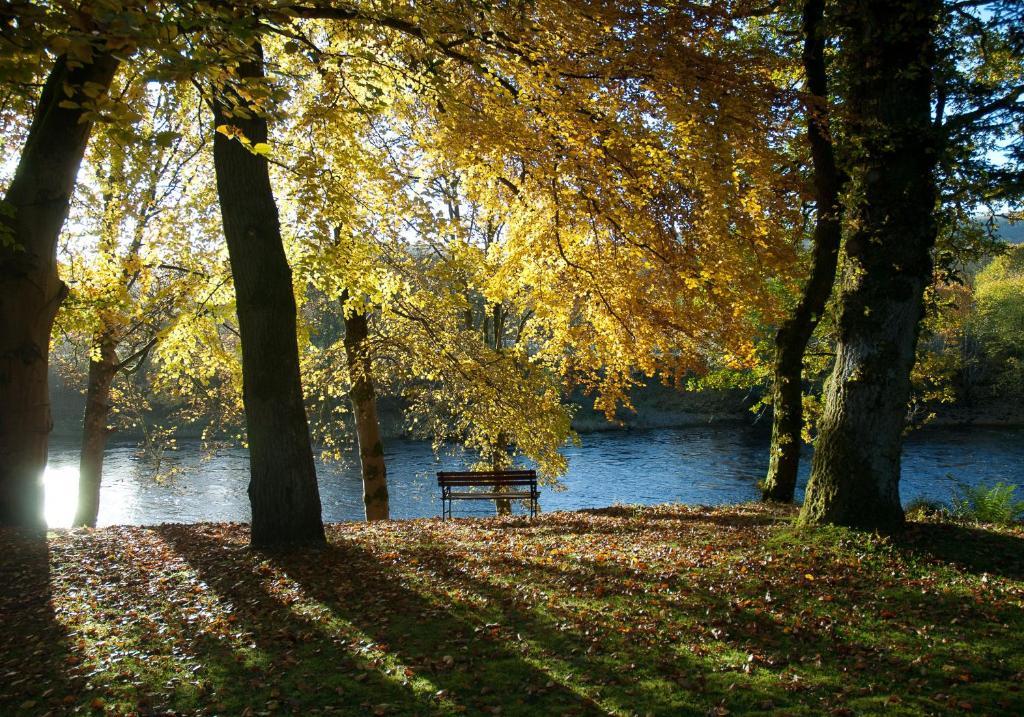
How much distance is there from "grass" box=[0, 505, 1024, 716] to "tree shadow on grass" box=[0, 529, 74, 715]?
Result: 0.02 m

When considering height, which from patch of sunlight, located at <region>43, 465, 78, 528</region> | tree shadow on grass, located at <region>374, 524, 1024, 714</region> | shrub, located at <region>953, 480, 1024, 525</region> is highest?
tree shadow on grass, located at <region>374, 524, 1024, 714</region>

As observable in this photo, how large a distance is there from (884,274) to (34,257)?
8736mm

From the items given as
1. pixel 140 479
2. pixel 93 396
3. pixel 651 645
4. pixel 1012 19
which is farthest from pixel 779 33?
pixel 140 479

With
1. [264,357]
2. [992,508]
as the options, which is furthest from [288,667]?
[992,508]

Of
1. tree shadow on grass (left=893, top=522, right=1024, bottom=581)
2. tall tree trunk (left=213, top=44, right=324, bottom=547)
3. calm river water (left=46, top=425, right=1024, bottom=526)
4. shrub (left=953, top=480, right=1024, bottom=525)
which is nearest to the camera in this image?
tree shadow on grass (left=893, top=522, right=1024, bottom=581)

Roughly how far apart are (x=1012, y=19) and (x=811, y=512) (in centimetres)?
585

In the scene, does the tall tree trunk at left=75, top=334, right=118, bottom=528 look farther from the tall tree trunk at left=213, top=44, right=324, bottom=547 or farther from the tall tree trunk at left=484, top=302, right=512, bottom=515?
the tall tree trunk at left=484, top=302, right=512, bottom=515

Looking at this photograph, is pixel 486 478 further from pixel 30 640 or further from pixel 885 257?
pixel 30 640

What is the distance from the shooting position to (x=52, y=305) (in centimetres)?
740

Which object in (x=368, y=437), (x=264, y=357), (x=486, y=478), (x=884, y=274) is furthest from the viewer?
(x=486, y=478)

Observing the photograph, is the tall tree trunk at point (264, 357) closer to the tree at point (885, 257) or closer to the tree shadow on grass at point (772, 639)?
the tree shadow on grass at point (772, 639)

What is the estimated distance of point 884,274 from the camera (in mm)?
6707

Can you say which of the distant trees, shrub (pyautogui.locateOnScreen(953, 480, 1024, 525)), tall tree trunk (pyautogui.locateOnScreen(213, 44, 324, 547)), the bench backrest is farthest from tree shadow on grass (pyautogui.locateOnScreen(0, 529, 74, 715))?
shrub (pyautogui.locateOnScreen(953, 480, 1024, 525))

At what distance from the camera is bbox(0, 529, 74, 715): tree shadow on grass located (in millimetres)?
4055
